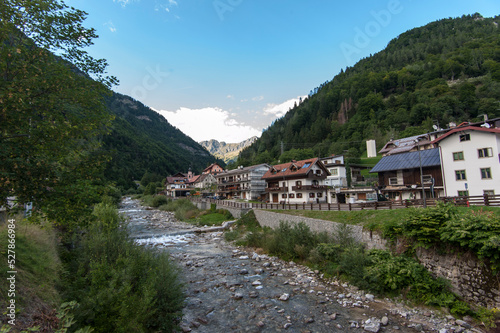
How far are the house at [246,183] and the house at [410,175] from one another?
29.1 meters

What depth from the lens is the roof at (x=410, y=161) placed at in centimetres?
3162

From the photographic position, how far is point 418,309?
1196 centimetres

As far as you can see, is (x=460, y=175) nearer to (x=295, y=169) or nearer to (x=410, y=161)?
(x=410, y=161)

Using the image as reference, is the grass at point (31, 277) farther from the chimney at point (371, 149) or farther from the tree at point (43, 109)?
the chimney at point (371, 149)

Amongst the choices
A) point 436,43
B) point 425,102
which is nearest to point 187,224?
point 425,102

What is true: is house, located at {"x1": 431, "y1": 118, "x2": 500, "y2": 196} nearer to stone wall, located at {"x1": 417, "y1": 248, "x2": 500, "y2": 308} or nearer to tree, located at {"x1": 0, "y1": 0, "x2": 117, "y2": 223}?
stone wall, located at {"x1": 417, "y1": 248, "x2": 500, "y2": 308}

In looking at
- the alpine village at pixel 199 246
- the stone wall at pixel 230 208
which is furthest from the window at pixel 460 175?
the stone wall at pixel 230 208

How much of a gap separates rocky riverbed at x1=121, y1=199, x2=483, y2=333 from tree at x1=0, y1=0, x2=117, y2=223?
8565 mm

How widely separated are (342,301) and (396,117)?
371 ft

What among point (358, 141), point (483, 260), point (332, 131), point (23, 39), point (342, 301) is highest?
point (332, 131)

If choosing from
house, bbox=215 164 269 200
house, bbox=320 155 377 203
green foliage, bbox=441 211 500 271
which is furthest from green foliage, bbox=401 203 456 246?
house, bbox=215 164 269 200

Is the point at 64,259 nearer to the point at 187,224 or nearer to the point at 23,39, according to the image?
the point at 23,39

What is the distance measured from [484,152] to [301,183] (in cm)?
2422

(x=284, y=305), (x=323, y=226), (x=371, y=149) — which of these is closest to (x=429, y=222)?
(x=284, y=305)
